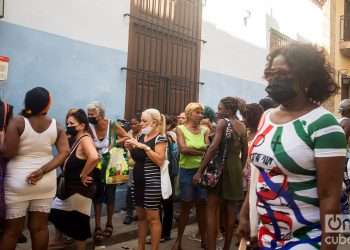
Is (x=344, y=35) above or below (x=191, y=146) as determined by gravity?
above

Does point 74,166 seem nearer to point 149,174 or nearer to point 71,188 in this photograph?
point 71,188

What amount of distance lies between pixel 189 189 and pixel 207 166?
60cm

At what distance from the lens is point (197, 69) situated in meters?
9.16

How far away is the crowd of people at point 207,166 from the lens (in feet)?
6.81

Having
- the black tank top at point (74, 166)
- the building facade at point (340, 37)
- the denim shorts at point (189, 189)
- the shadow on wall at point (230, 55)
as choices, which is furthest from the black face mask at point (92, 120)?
the building facade at point (340, 37)

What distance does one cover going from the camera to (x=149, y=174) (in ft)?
14.9

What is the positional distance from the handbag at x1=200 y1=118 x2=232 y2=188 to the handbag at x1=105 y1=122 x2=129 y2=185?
1.30 m

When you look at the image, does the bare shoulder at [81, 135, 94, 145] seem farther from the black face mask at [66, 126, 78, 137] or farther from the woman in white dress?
the woman in white dress

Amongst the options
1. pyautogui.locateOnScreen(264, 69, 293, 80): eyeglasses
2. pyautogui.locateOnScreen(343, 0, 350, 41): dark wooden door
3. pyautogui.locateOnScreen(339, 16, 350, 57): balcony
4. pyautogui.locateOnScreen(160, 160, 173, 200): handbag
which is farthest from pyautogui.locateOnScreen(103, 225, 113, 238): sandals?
pyautogui.locateOnScreen(343, 0, 350, 41): dark wooden door

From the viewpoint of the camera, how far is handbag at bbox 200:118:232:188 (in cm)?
475

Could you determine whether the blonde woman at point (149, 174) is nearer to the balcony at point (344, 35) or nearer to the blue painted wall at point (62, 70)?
the blue painted wall at point (62, 70)

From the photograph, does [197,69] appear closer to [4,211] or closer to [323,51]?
[4,211]

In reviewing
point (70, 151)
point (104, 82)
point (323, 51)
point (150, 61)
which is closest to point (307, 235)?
point (323, 51)

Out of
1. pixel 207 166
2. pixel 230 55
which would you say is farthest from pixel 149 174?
pixel 230 55
